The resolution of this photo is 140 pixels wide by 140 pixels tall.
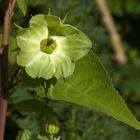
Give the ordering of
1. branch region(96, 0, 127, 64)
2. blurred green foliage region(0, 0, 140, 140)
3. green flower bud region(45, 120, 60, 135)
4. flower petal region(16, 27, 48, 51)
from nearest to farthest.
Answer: flower petal region(16, 27, 48, 51) → green flower bud region(45, 120, 60, 135) → blurred green foliage region(0, 0, 140, 140) → branch region(96, 0, 127, 64)

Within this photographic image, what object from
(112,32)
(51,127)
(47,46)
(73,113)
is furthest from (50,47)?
(112,32)

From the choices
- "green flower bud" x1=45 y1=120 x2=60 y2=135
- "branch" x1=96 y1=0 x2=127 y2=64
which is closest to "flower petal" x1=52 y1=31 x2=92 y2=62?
"green flower bud" x1=45 y1=120 x2=60 y2=135

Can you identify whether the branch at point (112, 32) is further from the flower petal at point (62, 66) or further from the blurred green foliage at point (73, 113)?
the flower petal at point (62, 66)

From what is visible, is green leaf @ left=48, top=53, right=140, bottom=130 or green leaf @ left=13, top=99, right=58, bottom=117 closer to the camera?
green leaf @ left=48, top=53, right=140, bottom=130

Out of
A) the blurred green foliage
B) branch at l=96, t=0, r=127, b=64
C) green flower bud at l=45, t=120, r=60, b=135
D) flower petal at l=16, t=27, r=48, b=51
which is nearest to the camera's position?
flower petal at l=16, t=27, r=48, b=51

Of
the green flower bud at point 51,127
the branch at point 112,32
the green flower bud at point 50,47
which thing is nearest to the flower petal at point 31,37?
the green flower bud at point 50,47

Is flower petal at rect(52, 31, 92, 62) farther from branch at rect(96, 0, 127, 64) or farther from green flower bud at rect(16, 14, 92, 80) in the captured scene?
branch at rect(96, 0, 127, 64)

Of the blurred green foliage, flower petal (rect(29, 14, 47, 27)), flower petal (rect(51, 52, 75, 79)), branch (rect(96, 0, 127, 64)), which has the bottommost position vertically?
branch (rect(96, 0, 127, 64))
